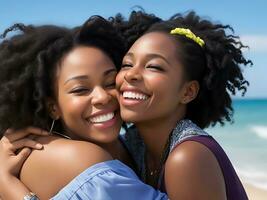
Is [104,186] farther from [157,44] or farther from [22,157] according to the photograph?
[157,44]

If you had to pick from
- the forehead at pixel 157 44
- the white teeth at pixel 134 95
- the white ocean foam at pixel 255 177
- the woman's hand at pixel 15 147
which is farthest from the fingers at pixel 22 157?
the white ocean foam at pixel 255 177

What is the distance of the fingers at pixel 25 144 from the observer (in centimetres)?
329

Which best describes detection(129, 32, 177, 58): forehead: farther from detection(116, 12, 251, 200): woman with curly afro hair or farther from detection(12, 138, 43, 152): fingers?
detection(12, 138, 43, 152): fingers

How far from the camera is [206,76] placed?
3600 mm

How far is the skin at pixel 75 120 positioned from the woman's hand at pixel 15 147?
0.04 metres

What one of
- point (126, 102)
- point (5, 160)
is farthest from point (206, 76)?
point (5, 160)

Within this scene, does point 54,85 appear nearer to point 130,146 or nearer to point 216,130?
point 130,146

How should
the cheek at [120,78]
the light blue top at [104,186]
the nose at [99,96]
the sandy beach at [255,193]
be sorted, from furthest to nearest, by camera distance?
the sandy beach at [255,193] → the cheek at [120,78] → the nose at [99,96] → the light blue top at [104,186]

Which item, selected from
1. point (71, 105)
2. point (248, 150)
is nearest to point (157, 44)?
point (71, 105)

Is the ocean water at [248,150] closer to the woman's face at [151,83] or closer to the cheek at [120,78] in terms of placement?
the woman's face at [151,83]

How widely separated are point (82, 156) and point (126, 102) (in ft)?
1.79

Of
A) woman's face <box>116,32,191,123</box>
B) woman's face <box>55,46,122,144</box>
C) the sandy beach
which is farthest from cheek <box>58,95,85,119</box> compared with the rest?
the sandy beach

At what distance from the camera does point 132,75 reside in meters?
3.42

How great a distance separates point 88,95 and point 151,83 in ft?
1.26
